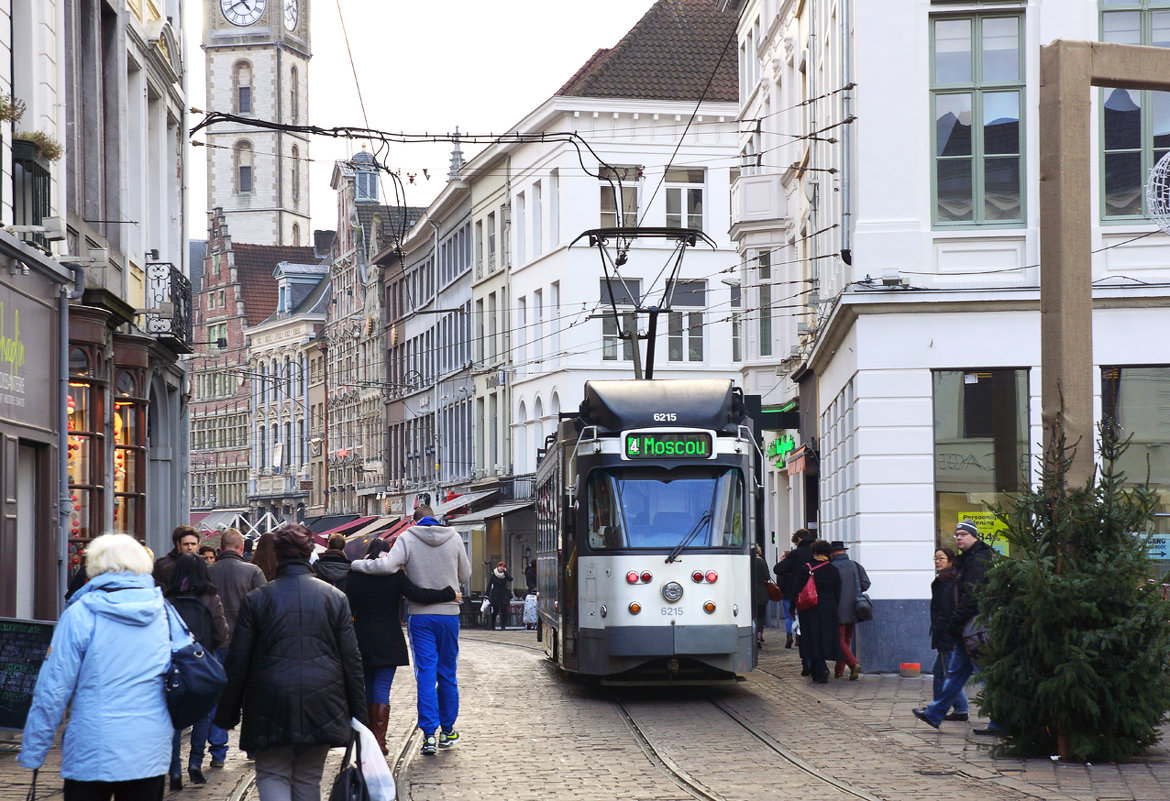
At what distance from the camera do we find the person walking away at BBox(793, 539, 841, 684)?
20.2 metres

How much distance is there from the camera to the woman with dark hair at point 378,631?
41.1 feet

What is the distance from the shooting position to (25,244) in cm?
1666

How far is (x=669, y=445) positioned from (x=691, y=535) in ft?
3.07

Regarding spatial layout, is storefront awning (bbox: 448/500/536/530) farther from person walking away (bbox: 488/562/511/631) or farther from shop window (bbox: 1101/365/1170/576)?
shop window (bbox: 1101/365/1170/576)

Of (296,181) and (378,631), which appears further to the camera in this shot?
(296,181)

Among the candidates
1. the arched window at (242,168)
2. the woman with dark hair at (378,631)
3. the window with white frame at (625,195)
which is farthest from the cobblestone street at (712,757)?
the arched window at (242,168)

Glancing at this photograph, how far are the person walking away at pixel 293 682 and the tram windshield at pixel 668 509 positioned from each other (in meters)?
9.65

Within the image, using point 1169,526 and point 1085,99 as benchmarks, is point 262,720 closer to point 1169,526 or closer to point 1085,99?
point 1085,99

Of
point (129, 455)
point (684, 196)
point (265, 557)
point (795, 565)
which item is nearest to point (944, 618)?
point (265, 557)

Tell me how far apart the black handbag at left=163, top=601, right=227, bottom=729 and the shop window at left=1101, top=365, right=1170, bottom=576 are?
16027 millimetres

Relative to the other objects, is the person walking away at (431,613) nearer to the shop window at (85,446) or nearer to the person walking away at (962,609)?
the person walking away at (962,609)

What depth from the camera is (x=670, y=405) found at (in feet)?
59.9

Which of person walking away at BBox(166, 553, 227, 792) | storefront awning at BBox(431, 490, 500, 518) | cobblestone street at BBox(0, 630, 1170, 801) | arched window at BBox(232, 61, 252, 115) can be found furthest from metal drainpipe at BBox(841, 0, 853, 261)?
arched window at BBox(232, 61, 252, 115)

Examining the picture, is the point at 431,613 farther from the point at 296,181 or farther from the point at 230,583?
the point at 296,181
